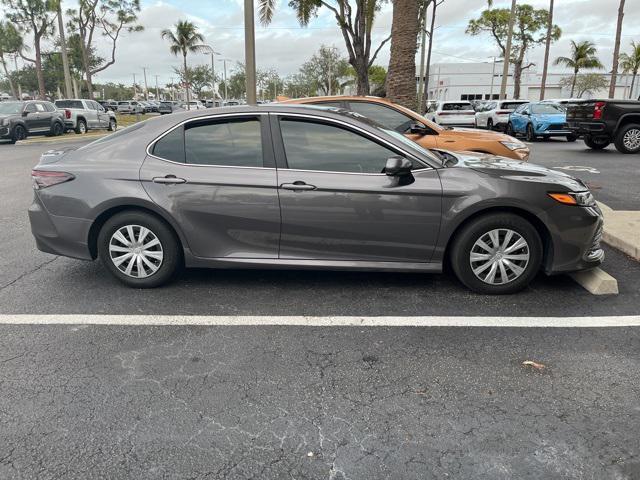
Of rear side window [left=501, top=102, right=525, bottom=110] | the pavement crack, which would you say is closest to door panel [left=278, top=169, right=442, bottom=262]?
the pavement crack

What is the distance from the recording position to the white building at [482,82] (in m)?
64.5

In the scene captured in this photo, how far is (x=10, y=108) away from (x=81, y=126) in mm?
4314

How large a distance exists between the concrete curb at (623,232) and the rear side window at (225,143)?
393 centimetres

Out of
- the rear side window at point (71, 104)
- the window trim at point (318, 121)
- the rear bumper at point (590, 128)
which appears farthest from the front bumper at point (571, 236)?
the rear side window at point (71, 104)

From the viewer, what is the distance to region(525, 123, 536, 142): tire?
63.5 feet

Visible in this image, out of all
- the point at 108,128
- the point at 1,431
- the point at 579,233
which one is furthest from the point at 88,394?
the point at 108,128

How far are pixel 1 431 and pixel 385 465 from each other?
1.97 metres

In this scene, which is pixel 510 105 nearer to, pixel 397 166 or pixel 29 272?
pixel 397 166

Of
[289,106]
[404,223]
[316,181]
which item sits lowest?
[404,223]

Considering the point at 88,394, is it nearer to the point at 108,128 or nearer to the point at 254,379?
the point at 254,379

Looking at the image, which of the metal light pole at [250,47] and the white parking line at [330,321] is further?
the metal light pole at [250,47]

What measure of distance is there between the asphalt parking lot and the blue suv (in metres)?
15.9

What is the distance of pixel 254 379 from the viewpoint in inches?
Result: 121

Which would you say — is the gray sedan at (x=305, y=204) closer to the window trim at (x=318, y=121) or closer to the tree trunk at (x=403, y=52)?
the window trim at (x=318, y=121)
